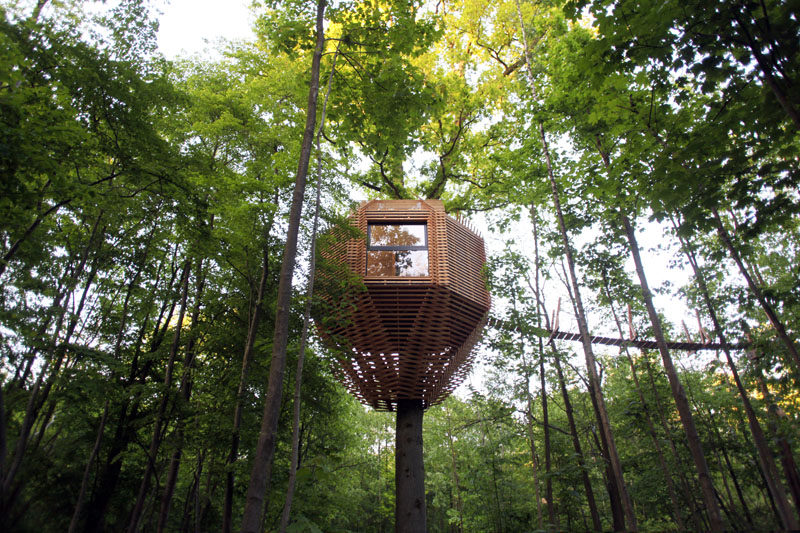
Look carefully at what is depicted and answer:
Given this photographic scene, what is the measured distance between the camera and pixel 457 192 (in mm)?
11719

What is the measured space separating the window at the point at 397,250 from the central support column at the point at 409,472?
2767mm

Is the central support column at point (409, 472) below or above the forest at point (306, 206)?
below

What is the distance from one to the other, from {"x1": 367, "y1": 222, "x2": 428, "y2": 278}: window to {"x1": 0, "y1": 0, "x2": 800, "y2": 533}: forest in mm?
830

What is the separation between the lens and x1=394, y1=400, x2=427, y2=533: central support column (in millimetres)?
7113

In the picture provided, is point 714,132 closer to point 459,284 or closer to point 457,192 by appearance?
point 459,284

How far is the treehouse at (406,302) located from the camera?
24.3 ft

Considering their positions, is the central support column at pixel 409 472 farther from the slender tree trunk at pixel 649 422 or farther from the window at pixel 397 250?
the slender tree trunk at pixel 649 422

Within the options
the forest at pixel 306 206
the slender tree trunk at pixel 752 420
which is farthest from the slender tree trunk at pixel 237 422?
the slender tree trunk at pixel 752 420

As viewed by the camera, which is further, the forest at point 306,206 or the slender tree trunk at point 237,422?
the slender tree trunk at point 237,422

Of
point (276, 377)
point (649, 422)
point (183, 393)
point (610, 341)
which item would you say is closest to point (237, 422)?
point (183, 393)

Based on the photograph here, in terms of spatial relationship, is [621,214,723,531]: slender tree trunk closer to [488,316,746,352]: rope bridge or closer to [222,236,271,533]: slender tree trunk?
[488,316,746,352]: rope bridge

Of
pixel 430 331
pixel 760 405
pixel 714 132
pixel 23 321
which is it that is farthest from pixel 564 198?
pixel 760 405

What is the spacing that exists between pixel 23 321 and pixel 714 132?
30.6 ft

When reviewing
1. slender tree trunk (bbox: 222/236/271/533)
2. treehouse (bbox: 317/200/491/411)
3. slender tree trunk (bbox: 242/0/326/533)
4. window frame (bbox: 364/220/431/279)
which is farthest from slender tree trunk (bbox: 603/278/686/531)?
slender tree trunk (bbox: 242/0/326/533)
